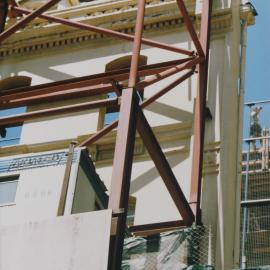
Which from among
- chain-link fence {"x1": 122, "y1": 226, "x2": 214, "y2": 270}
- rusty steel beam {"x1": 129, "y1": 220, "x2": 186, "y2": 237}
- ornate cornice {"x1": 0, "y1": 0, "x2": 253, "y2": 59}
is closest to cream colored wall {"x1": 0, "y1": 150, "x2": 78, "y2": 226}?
chain-link fence {"x1": 122, "y1": 226, "x2": 214, "y2": 270}

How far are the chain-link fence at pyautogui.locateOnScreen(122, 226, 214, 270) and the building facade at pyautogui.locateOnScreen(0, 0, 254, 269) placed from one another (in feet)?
3.60

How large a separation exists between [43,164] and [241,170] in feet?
16.7

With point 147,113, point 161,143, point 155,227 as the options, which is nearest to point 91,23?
point 147,113

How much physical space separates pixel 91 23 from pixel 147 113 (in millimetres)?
3935

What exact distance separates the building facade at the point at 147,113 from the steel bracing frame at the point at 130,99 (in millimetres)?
669

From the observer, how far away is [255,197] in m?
19.6

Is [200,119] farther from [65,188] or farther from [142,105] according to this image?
[65,188]

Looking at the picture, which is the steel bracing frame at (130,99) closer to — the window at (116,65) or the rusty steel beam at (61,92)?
the rusty steel beam at (61,92)

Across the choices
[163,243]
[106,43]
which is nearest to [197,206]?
[163,243]

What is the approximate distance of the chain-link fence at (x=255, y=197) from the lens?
18195 mm

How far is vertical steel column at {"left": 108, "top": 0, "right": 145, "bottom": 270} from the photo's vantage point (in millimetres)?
13961

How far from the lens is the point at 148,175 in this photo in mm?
20297

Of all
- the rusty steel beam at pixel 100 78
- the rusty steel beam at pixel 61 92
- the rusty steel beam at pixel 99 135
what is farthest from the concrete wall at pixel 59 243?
the rusty steel beam at pixel 100 78

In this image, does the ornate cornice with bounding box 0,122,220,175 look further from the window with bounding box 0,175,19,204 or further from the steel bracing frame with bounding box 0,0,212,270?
the window with bounding box 0,175,19,204
